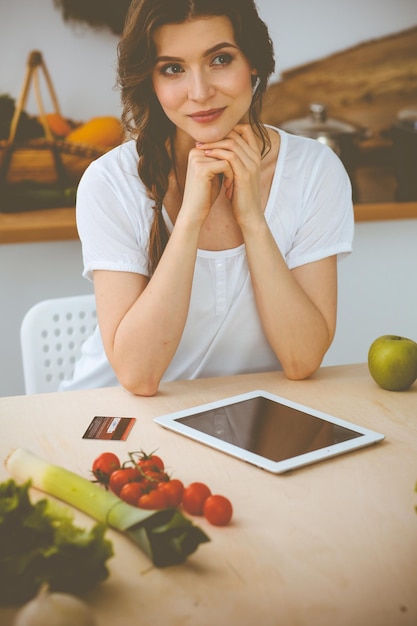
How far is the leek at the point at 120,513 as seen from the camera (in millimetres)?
960

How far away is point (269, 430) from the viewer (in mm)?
1384

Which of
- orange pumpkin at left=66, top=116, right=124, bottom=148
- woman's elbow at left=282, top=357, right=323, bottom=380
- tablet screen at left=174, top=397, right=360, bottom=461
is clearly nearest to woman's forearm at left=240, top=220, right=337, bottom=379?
woman's elbow at left=282, top=357, right=323, bottom=380

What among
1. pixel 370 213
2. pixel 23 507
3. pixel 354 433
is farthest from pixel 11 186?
pixel 23 507

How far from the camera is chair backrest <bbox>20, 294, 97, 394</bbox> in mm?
2029

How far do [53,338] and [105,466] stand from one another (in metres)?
0.93

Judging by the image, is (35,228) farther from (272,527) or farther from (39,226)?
(272,527)

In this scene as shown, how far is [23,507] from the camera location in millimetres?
966

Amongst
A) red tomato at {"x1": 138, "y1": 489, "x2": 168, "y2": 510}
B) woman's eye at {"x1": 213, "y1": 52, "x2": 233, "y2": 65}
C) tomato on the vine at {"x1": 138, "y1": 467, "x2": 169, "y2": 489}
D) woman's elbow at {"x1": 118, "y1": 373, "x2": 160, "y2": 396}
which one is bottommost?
woman's elbow at {"x1": 118, "y1": 373, "x2": 160, "y2": 396}

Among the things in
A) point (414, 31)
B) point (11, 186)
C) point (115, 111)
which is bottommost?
point (11, 186)

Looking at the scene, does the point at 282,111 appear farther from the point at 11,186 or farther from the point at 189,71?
the point at 189,71

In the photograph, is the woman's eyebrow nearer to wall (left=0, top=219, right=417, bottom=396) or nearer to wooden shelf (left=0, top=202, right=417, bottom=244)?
wooden shelf (left=0, top=202, right=417, bottom=244)

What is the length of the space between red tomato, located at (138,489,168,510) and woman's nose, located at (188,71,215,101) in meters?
0.87

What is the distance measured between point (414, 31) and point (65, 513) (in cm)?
263

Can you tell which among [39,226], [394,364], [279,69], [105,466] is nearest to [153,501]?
[105,466]
